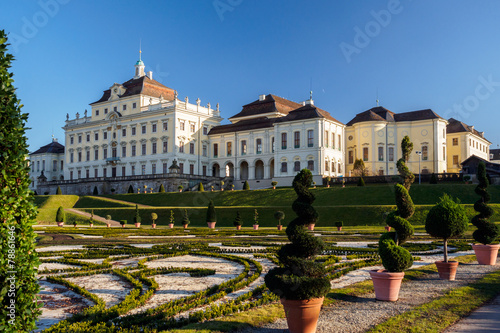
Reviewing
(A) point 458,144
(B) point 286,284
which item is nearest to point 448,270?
(B) point 286,284

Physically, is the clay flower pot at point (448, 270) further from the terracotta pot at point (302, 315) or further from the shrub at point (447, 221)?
the terracotta pot at point (302, 315)

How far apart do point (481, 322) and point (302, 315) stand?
2.90m

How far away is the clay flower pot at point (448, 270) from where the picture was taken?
32.7 feet

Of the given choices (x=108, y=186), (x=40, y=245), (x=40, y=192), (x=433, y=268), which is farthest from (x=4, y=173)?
(x=40, y=192)

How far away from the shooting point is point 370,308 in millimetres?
7594

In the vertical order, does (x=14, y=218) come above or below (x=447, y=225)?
above

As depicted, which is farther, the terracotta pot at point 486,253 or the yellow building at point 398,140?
the yellow building at point 398,140

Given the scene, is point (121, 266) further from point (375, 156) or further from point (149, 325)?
point (375, 156)

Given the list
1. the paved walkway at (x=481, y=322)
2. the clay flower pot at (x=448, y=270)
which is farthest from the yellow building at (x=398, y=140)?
the paved walkway at (x=481, y=322)

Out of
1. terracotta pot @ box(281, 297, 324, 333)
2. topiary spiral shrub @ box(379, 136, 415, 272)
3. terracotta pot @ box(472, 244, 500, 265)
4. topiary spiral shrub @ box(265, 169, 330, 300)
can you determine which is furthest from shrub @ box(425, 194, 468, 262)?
terracotta pot @ box(281, 297, 324, 333)

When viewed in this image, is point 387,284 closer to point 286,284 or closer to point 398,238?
point 398,238

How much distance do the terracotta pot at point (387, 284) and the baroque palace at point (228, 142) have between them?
4378cm

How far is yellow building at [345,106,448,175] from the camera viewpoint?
5434 cm

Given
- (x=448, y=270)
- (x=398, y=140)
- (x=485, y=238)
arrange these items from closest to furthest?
(x=448, y=270) < (x=485, y=238) < (x=398, y=140)
